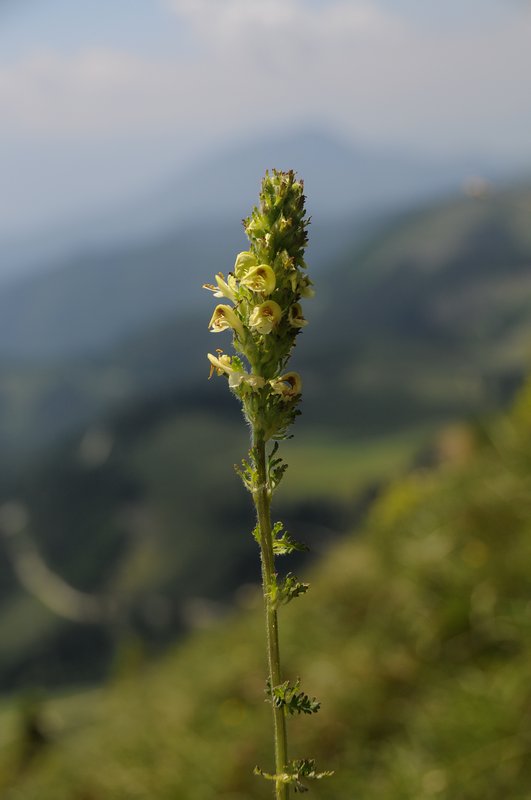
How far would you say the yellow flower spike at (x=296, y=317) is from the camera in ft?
4.34

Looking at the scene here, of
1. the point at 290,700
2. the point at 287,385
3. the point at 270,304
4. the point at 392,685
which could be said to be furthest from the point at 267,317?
the point at 392,685

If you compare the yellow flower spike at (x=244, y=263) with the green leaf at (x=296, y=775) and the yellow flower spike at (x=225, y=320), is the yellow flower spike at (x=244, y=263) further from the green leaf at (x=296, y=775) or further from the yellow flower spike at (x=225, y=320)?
the green leaf at (x=296, y=775)

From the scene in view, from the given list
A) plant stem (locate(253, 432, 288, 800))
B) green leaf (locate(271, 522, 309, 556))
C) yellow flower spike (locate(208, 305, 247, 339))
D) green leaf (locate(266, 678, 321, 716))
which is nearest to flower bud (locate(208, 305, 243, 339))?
yellow flower spike (locate(208, 305, 247, 339))

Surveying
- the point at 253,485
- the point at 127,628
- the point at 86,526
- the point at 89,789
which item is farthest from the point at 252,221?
the point at 86,526

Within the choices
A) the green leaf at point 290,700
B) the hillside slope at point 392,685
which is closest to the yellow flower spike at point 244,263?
the green leaf at point 290,700

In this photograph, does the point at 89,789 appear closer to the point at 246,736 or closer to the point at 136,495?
the point at 246,736

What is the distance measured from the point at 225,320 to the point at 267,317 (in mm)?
148

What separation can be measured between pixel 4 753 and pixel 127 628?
13891 centimetres

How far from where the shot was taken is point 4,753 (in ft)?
A: 56.9

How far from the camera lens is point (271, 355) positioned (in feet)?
4.39

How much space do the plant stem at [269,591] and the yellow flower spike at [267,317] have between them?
17cm

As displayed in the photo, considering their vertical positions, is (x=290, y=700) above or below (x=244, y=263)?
below

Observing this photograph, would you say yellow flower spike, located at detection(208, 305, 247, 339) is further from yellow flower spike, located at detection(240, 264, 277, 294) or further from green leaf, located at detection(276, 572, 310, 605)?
green leaf, located at detection(276, 572, 310, 605)

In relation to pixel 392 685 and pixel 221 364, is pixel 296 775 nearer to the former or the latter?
pixel 221 364
